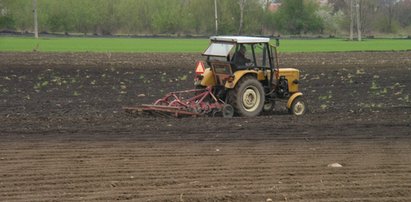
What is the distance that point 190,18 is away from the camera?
91875mm

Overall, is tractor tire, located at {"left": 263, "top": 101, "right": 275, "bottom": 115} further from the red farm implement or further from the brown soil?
the red farm implement

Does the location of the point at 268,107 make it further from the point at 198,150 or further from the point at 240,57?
the point at 198,150

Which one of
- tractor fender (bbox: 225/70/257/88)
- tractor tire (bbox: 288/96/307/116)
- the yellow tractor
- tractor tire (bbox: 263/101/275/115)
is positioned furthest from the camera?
tractor tire (bbox: 263/101/275/115)

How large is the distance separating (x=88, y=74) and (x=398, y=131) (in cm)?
1611

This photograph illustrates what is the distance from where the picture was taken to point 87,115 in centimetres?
1709

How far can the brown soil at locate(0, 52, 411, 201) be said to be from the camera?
911 centimetres

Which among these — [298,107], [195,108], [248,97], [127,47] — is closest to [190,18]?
[127,47]

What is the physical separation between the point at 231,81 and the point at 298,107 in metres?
2.00

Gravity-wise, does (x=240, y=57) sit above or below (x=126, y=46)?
above

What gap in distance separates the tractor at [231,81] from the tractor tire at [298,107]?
0.13 m

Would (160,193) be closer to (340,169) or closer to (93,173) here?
(93,173)

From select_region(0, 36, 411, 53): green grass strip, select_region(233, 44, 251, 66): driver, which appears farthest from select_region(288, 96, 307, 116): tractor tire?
select_region(0, 36, 411, 53): green grass strip

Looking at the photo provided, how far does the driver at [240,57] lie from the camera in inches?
658

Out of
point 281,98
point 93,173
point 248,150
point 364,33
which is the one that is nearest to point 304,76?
point 281,98
